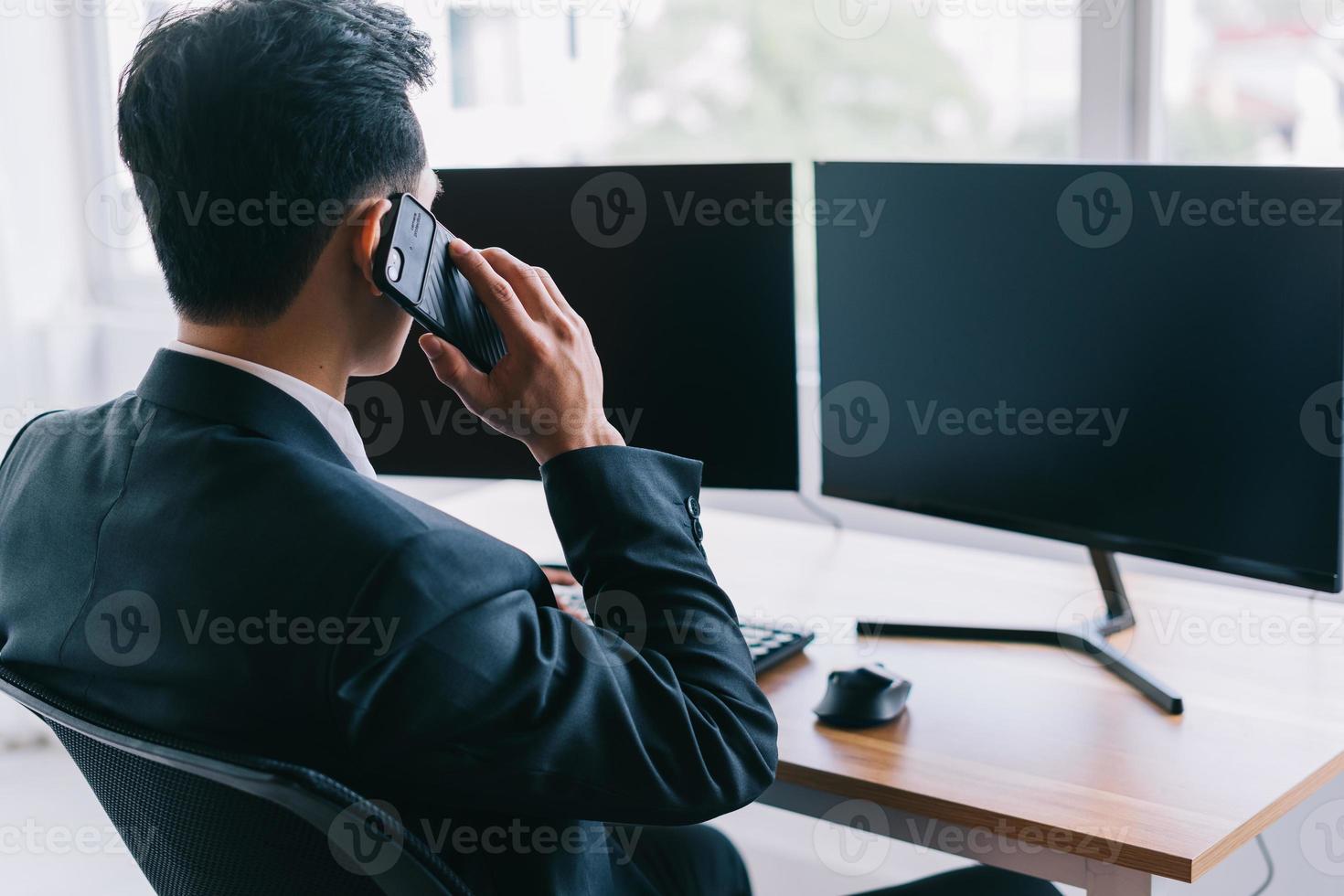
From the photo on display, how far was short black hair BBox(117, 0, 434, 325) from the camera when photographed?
2.90 ft

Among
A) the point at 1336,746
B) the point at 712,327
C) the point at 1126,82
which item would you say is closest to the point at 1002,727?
the point at 1336,746

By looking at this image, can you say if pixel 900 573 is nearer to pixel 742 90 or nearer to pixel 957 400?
pixel 957 400

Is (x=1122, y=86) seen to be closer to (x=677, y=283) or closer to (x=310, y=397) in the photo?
(x=677, y=283)

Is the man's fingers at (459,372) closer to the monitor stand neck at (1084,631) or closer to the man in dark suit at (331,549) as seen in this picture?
the man in dark suit at (331,549)

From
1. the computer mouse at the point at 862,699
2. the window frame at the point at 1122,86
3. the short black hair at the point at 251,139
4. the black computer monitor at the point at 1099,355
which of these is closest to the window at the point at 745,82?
the window frame at the point at 1122,86

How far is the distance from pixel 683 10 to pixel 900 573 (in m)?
3.17

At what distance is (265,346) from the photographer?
36.5 inches

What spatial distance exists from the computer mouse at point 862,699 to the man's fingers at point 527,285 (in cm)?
43

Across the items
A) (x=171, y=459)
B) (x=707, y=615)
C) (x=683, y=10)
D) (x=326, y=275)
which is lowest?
(x=707, y=615)

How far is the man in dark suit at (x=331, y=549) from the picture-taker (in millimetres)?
784

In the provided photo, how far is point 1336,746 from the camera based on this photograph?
3.79ft

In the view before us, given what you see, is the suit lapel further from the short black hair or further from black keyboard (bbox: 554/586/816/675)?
black keyboard (bbox: 554/586/816/675)

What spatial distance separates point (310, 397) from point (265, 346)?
0.05m

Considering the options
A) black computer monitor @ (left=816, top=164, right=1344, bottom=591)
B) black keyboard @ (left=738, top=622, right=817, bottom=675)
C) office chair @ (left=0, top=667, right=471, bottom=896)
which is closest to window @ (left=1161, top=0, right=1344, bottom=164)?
black computer monitor @ (left=816, top=164, right=1344, bottom=591)
